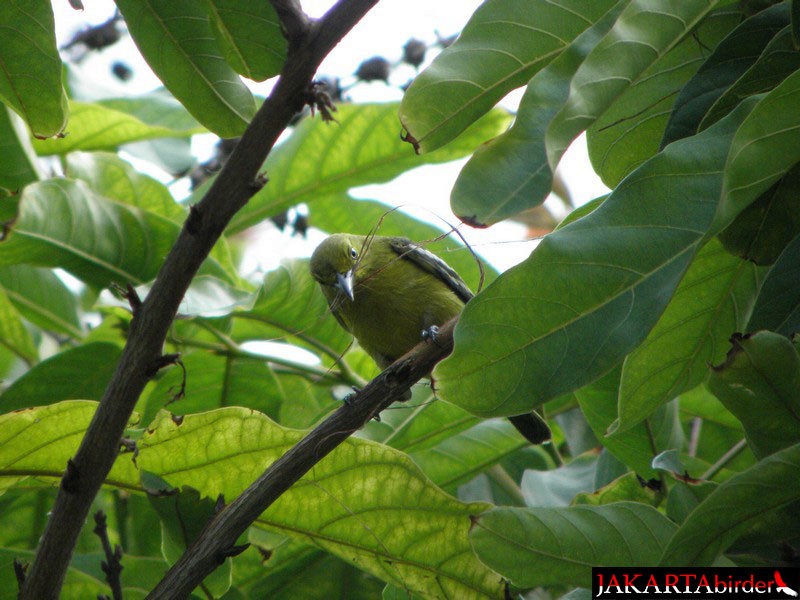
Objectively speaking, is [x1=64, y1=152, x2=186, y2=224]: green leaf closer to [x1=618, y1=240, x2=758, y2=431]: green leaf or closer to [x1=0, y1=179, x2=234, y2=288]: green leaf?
[x1=0, y1=179, x2=234, y2=288]: green leaf

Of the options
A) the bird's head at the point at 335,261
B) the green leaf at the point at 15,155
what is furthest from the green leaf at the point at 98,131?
the bird's head at the point at 335,261

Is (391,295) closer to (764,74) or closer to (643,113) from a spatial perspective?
(643,113)

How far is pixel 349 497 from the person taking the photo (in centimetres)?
225

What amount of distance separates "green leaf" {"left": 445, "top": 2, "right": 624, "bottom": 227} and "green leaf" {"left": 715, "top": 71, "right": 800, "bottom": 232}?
0.36m

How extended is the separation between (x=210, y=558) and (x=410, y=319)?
7.30 ft

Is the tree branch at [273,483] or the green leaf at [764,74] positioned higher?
the green leaf at [764,74]

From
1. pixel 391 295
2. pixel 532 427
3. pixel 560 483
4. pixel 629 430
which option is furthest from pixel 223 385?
pixel 629 430

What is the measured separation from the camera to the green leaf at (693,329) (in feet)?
6.86

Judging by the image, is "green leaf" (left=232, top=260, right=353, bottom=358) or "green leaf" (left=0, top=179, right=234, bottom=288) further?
"green leaf" (left=232, top=260, right=353, bottom=358)

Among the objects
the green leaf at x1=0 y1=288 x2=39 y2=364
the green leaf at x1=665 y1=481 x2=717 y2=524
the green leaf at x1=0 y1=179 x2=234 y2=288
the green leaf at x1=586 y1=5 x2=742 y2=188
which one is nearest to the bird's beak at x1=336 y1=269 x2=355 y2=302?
the green leaf at x1=0 y1=179 x2=234 y2=288

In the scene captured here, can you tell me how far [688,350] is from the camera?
7.03 feet

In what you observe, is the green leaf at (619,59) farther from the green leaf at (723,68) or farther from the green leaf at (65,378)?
the green leaf at (65,378)

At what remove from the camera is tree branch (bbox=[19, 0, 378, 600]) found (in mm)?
1479

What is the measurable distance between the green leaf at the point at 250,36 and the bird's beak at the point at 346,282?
2.03 meters
